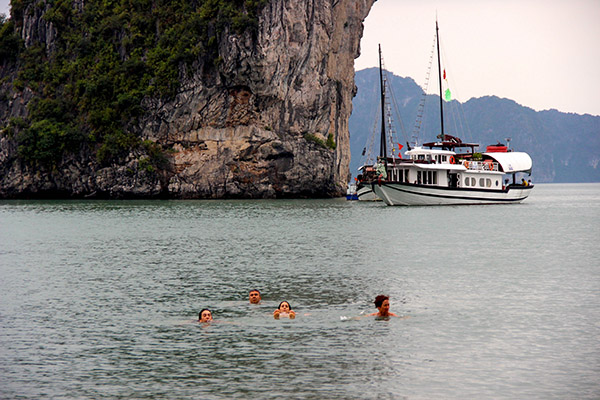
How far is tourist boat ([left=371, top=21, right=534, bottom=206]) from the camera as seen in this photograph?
70688 millimetres

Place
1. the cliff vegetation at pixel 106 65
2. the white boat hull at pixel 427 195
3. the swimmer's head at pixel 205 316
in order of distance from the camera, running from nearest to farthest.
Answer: the swimmer's head at pixel 205 316 → the white boat hull at pixel 427 195 → the cliff vegetation at pixel 106 65

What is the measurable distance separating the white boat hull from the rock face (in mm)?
20848

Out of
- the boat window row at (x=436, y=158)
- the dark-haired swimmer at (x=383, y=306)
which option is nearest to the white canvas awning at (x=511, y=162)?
the boat window row at (x=436, y=158)

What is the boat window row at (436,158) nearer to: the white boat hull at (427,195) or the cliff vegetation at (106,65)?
the white boat hull at (427,195)

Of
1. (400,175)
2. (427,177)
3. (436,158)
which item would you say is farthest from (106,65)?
(436,158)

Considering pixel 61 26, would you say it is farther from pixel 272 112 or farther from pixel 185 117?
pixel 272 112

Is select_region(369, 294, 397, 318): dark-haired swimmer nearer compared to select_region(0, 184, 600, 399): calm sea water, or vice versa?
select_region(0, 184, 600, 399): calm sea water

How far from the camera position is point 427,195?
72.1 metres

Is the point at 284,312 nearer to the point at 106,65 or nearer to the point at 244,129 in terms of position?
the point at 244,129

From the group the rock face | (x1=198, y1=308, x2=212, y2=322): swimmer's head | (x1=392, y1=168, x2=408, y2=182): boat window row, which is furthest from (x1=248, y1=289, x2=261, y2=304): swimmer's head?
the rock face

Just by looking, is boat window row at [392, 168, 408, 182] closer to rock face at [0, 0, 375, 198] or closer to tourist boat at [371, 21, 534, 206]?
tourist boat at [371, 21, 534, 206]

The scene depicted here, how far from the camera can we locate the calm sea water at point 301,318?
13992 millimetres

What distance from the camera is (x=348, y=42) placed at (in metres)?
105

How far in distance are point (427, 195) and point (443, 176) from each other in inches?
97.6
